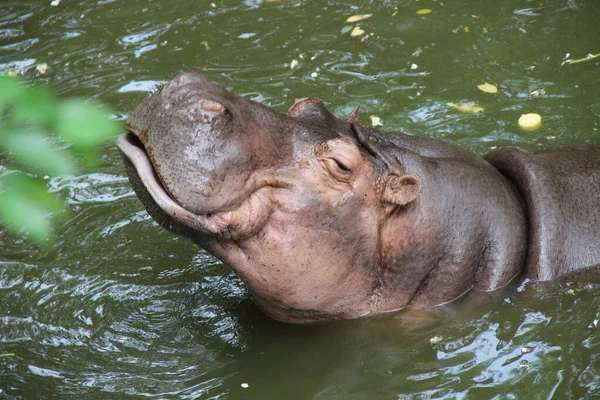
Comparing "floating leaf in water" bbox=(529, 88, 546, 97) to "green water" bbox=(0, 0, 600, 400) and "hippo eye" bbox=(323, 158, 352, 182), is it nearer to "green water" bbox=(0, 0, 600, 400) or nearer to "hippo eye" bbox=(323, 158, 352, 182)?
"green water" bbox=(0, 0, 600, 400)

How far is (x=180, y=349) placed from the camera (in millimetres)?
4578

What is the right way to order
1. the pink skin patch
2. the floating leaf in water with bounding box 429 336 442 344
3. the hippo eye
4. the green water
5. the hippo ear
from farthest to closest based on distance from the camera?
1. the floating leaf in water with bounding box 429 336 442 344
2. the green water
3. the hippo ear
4. the hippo eye
5. the pink skin patch

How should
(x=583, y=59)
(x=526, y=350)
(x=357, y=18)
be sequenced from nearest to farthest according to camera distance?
(x=526, y=350), (x=583, y=59), (x=357, y=18)

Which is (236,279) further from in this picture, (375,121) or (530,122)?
(530,122)

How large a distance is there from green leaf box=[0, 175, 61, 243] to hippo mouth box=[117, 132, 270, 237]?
1499 millimetres

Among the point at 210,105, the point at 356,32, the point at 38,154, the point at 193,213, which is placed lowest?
the point at 356,32

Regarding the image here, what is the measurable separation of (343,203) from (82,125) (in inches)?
89.1

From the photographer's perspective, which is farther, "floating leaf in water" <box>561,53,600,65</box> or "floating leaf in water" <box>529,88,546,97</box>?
"floating leaf in water" <box>561,53,600,65</box>

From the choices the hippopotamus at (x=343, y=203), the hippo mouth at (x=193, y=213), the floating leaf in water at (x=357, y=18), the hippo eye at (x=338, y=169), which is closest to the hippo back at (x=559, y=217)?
the hippopotamus at (x=343, y=203)

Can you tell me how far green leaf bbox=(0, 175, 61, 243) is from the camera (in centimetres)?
199

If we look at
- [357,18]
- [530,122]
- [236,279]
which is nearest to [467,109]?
[530,122]

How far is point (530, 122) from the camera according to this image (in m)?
6.27

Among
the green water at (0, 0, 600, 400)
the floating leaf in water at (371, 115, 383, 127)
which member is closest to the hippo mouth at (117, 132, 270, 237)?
the green water at (0, 0, 600, 400)

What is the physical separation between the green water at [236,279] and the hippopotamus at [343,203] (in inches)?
10.5
